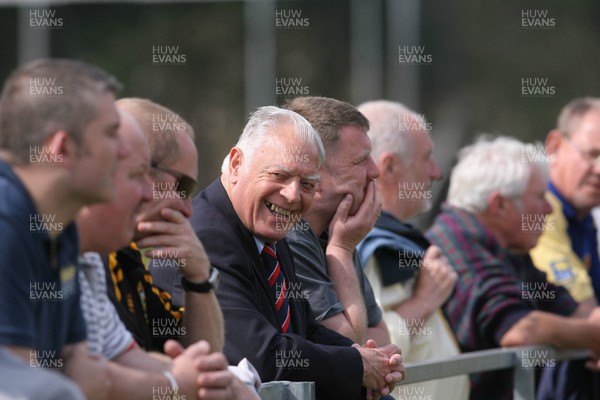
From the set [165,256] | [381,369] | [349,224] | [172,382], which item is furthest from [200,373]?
[349,224]

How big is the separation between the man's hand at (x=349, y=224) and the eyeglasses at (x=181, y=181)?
1.15 metres

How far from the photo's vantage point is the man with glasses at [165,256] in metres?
3.42

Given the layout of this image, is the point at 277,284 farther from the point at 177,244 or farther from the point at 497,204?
the point at 497,204

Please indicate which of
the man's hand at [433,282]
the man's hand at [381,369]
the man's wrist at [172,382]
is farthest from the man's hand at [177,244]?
the man's hand at [433,282]

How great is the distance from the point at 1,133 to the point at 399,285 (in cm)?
311

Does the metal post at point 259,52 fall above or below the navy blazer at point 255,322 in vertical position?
above

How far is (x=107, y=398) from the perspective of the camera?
2.86m

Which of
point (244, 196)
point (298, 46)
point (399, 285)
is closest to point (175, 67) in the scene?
point (298, 46)

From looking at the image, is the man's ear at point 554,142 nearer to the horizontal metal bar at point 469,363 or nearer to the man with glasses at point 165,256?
the horizontal metal bar at point 469,363

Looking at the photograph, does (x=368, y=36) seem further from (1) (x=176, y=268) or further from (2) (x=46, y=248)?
(2) (x=46, y=248)

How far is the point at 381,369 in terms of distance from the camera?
4199 mm

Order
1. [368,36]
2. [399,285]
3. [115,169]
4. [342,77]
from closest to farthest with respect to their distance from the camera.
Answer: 1. [115,169]
2. [399,285]
3. [368,36]
4. [342,77]

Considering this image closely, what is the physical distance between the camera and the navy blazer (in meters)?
3.85

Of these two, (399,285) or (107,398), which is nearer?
(107,398)
